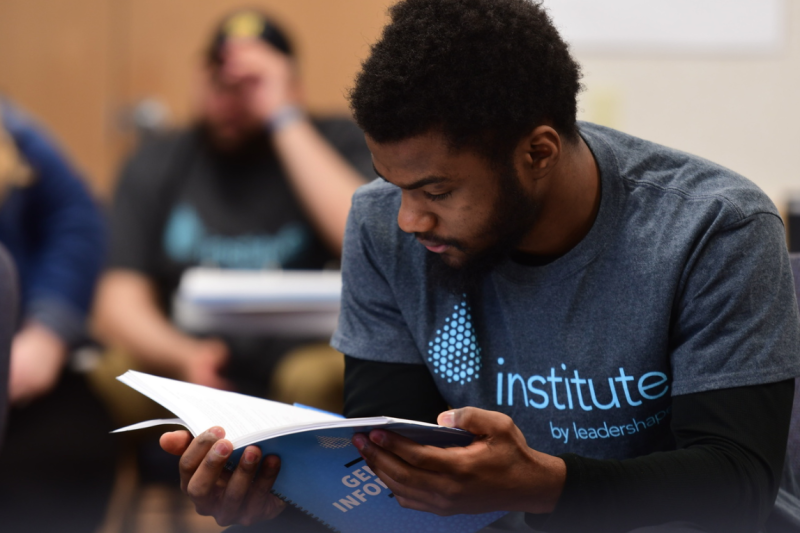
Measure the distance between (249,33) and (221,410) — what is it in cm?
154

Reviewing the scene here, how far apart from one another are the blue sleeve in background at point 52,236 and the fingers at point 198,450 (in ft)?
A: 3.71

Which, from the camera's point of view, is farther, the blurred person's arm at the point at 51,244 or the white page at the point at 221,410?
the blurred person's arm at the point at 51,244

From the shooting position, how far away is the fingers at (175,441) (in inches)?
29.9

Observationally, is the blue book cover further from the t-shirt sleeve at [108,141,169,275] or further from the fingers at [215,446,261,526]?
the t-shirt sleeve at [108,141,169,275]

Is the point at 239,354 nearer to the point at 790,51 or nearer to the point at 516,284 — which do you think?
the point at 516,284

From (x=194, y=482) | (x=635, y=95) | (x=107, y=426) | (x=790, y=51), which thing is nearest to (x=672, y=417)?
(x=194, y=482)

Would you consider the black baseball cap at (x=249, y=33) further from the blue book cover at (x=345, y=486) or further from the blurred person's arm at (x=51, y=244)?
the blue book cover at (x=345, y=486)

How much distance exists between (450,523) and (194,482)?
257 mm

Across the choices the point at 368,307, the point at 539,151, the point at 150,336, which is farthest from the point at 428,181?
the point at 150,336

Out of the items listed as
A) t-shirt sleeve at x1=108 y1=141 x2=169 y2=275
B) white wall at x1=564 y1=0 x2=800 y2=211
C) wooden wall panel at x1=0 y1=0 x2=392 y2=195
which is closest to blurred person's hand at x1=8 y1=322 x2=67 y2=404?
t-shirt sleeve at x1=108 y1=141 x2=169 y2=275

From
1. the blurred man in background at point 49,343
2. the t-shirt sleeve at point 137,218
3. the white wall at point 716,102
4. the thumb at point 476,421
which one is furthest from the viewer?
the white wall at point 716,102

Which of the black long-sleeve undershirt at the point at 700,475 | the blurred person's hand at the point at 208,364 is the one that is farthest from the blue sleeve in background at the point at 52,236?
the black long-sleeve undershirt at the point at 700,475

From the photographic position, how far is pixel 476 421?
67 cm

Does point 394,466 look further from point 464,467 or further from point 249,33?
point 249,33
